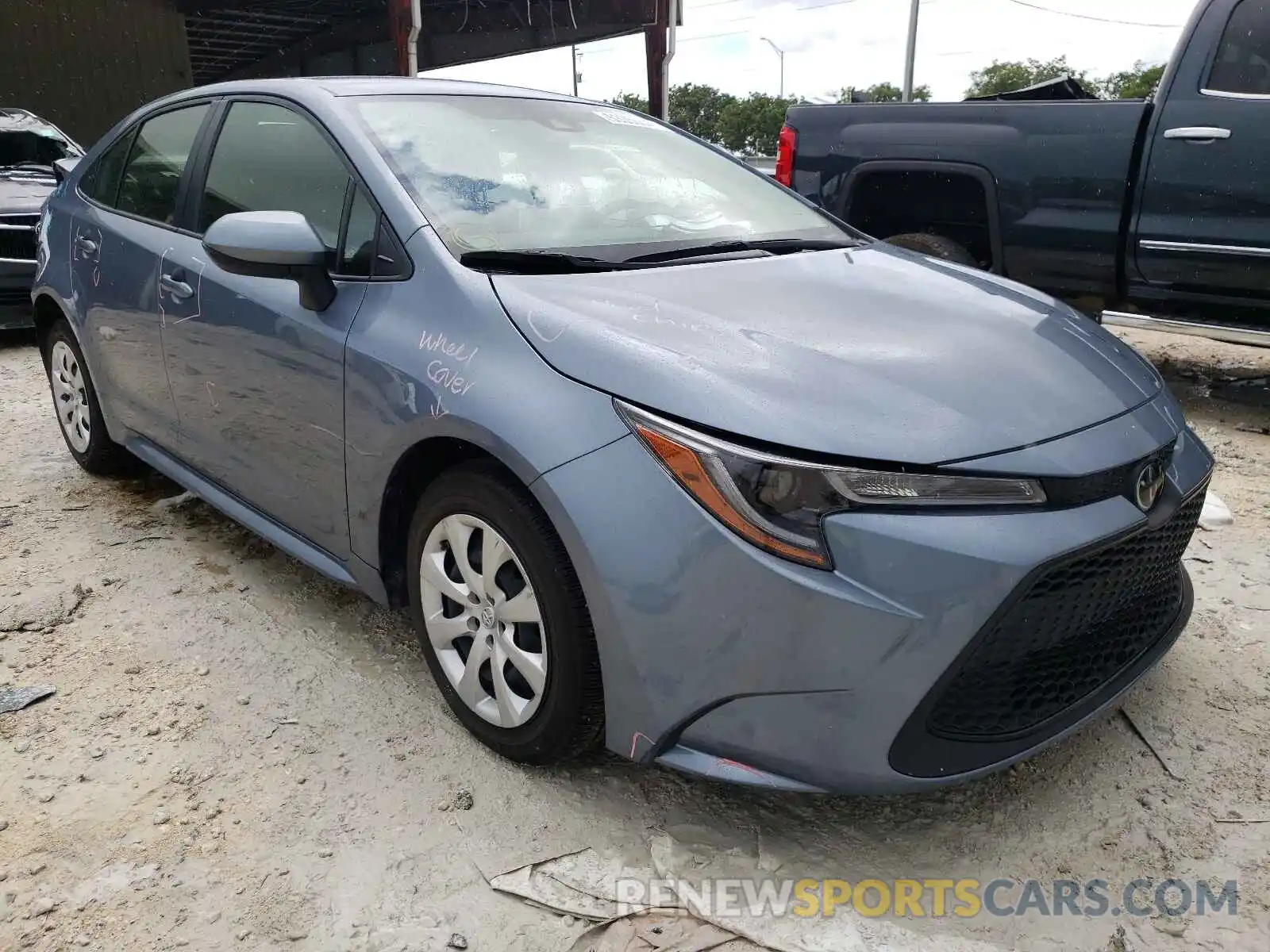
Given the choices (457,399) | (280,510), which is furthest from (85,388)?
(457,399)

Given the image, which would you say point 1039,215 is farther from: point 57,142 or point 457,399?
point 57,142

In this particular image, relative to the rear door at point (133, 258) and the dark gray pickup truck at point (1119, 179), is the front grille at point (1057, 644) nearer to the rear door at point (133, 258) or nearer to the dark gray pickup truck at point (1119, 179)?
the rear door at point (133, 258)

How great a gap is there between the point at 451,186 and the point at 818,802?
172cm

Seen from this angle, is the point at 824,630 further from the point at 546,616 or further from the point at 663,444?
the point at 546,616

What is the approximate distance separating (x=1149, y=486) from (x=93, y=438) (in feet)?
12.5

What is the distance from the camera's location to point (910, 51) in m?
25.5

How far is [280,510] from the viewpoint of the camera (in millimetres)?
2812

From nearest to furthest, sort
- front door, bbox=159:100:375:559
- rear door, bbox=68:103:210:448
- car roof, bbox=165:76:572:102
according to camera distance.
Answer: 1. front door, bbox=159:100:375:559
2. car roof, bbox=165:76:572:102
3. rear door, bbox=68:103:210:448

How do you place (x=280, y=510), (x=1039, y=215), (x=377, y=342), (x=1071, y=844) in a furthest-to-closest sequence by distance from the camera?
(x=1039, y=215)
(x=280, y=510)
(x=377, y=342)
(x=1071, y=844)

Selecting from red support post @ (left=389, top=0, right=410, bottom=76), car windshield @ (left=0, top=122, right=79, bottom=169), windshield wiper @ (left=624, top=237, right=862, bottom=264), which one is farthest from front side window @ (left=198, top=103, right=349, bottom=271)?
red support post @ (left=389, top=0, right=410, bottom=76)

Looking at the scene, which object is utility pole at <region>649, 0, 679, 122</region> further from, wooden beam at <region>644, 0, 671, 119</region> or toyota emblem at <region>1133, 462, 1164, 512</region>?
toyota emblem at <region>1133, 462, 1164, 512</region>

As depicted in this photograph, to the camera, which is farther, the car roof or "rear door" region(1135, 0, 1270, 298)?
"rear door" region(1135, 0, 1270, 298)

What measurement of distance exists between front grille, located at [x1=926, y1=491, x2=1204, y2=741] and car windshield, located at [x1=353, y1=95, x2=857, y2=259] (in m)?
1.25

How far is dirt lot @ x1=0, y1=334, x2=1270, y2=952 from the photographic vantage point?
6.03 ft
